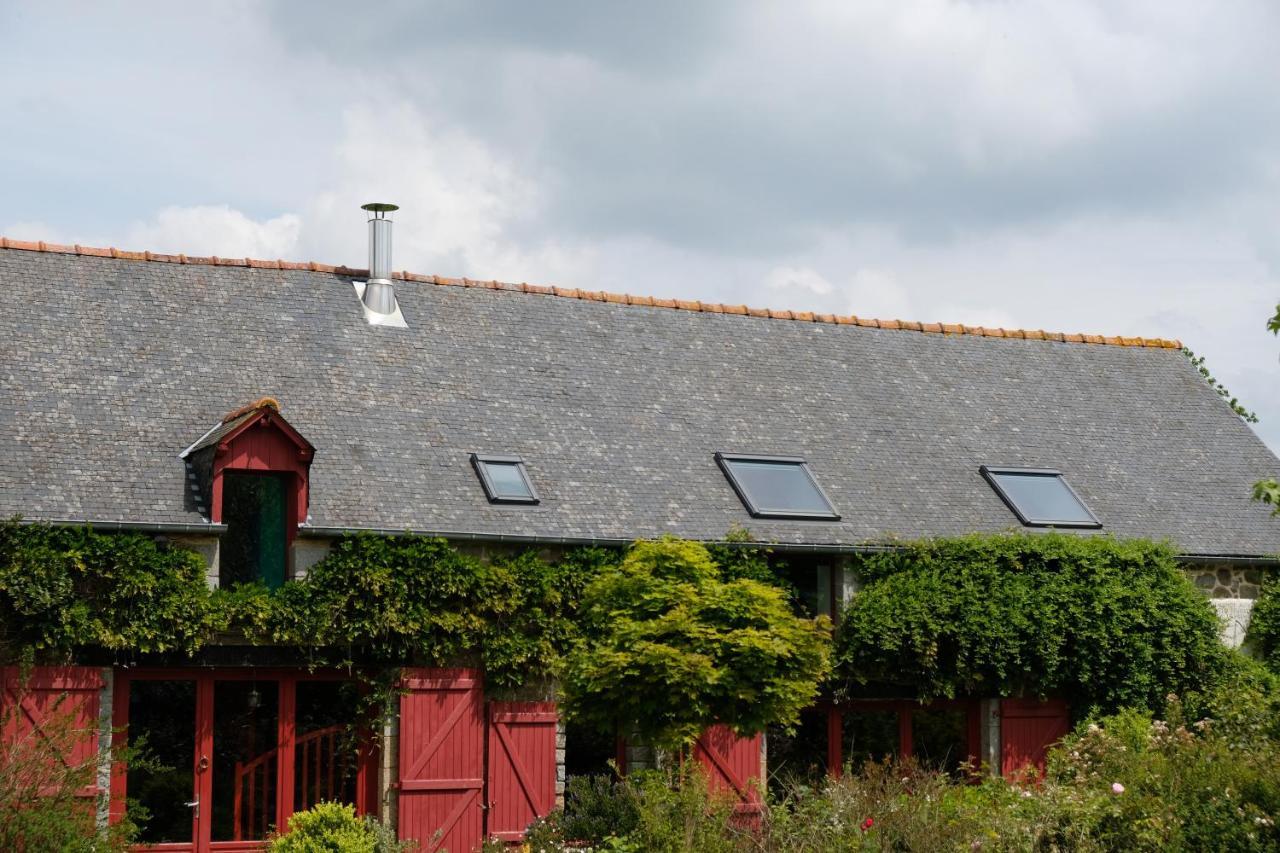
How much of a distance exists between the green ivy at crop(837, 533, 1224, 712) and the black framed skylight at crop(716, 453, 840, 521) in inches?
30.0

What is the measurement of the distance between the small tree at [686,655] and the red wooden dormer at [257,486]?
9.65 ft

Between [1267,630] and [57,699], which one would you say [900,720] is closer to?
[1267,630]

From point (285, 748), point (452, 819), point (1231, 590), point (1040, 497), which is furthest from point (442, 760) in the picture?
point (1231, 590)

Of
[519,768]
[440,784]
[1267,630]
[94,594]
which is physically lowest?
[440,784]

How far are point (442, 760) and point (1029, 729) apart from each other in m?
6.19

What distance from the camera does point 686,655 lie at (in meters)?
12.6

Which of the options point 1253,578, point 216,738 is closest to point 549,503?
point 216,738

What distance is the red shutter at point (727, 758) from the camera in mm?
14867

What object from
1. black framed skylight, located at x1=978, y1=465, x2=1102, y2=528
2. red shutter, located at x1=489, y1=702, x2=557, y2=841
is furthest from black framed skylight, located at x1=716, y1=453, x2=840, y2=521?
red shutter, located at x1=489, y1=702, x2=557, y2=841

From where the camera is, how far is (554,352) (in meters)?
17.7

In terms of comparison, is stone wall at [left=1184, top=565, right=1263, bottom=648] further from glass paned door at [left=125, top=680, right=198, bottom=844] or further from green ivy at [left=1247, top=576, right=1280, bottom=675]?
glass paned door at [left=125, top=680, right=198, bottom=844]

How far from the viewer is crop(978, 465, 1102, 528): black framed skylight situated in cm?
1712

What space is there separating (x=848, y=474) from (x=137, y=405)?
287 inches

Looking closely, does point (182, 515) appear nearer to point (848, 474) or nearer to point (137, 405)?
point (137, 405)
